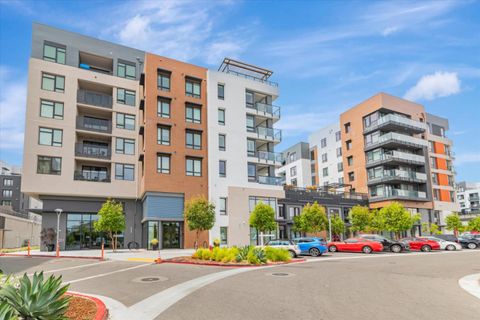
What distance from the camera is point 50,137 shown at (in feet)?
122

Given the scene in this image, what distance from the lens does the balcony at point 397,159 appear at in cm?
5356

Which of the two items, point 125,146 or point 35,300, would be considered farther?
point 125,146

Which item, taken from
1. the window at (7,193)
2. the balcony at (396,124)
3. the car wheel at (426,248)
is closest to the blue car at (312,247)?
the car wheel at (426,248)

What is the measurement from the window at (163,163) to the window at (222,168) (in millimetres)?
5687

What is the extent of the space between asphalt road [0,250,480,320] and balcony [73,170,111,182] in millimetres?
22598

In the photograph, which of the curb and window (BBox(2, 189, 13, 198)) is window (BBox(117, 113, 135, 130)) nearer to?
the curb

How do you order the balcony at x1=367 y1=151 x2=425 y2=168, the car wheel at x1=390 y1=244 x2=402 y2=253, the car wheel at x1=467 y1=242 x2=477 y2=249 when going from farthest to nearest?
1. the balcony at x1=367 y1=151 x2=425 y2=168
2. the car wheel at x1=467 y1=242 x2=477 y2=249
3. the car wheel at x1=390 y1=244 x2=402 y2=253

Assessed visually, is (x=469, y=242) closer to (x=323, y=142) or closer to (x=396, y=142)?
(x=396, y=142)

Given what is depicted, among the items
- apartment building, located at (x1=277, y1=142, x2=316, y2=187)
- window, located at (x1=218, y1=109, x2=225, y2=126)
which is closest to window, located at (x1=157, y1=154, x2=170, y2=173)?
window, located at (x1=218, y1=109, x2=225, y2=126)

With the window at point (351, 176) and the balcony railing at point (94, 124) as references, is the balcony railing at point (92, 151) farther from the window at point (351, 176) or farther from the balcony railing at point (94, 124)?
the window at point (351, 176)

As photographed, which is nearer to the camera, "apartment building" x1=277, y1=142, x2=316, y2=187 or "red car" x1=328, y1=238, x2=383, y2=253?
"red car" x1=328, y1=238, x2=383, y2=253

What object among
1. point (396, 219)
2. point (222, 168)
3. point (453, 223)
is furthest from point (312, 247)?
point (453, 223)

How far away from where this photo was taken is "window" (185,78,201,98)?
41794 mm

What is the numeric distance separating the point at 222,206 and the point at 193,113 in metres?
10.7
